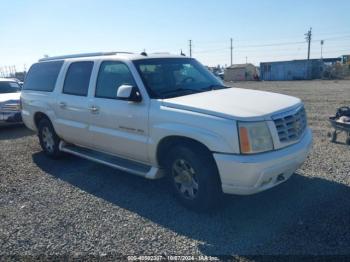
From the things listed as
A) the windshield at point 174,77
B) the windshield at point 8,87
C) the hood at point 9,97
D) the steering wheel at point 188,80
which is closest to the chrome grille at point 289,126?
the windshield at point 174,77

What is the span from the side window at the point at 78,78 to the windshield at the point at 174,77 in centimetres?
113

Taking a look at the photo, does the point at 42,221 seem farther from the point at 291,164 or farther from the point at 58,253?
the point at 291,164

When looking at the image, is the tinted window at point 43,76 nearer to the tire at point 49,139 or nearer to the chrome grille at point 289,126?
the tire at point 49,139

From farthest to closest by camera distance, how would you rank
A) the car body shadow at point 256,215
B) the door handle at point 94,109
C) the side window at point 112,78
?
the door handle at point 94,109 < the side window at point 112,78 < the car body shadow at point 256,215

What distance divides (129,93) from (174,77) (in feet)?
3.05

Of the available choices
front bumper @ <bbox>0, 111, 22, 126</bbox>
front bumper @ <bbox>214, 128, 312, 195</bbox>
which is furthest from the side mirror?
front bumper @ <bbox>0, 111, 22, 126</bbox>

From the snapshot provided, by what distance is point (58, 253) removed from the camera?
3.39 meters

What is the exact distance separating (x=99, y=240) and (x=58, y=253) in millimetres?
434

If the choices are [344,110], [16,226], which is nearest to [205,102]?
[16,226]

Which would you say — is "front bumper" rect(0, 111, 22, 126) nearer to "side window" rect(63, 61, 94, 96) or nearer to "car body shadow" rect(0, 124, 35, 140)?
"car body shadow" rect(0, 124, 35, 140)

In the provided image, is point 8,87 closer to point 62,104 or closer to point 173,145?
point 62,104

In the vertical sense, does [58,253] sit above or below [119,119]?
below

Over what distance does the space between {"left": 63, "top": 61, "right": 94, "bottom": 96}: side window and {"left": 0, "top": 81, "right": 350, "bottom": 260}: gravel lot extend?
1460mm

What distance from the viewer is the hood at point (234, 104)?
368 centimetres
